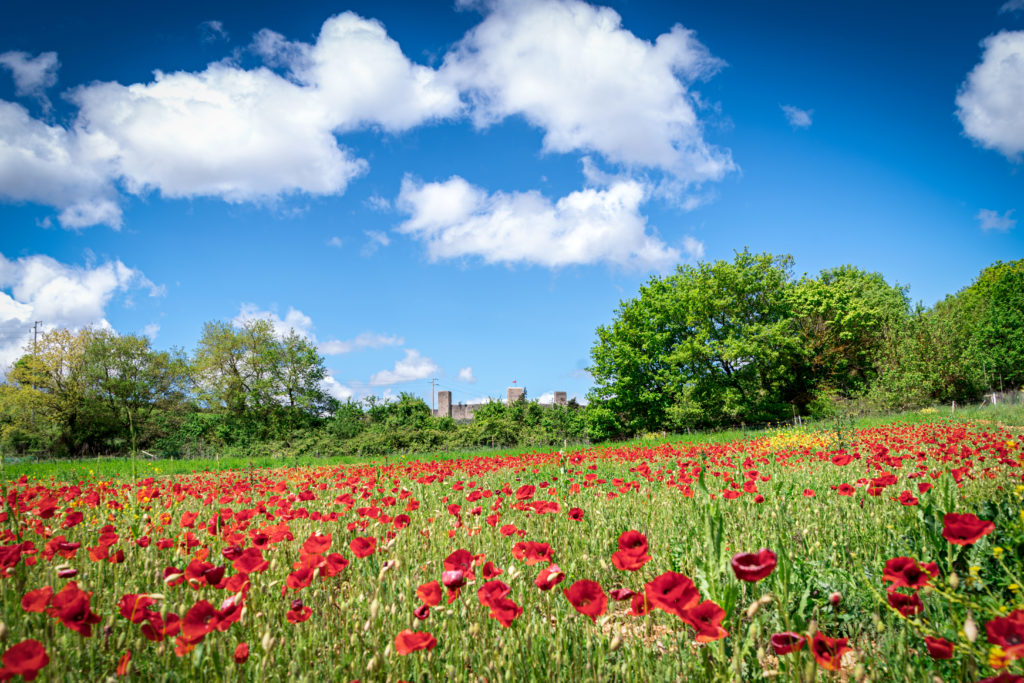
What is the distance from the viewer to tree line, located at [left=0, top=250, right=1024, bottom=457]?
32.7 meters

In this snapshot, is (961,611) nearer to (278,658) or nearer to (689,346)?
(278,658)

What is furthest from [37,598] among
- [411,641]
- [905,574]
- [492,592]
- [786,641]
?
[905,574]

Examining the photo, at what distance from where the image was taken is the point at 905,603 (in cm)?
161

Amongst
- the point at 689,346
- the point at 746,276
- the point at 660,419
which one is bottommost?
the point at 660,419

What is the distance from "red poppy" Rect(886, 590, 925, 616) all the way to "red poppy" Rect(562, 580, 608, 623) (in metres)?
0.90

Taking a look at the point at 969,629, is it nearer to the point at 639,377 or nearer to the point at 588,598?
the point at 588,598

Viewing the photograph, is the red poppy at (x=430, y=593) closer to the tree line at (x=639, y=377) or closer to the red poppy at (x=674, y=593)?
the red poppy at (x=674, y=593)

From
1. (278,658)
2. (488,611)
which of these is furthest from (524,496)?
(278,658)

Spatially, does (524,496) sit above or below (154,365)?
below

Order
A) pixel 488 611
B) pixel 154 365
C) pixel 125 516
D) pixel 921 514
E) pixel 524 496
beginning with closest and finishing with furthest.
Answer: pixel 488 611 < pixel 921 514 < pixel 524 496 < pixel 125 516 < pixel 154 365

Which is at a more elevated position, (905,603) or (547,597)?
(905,603)

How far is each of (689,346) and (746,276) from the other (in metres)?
7.29

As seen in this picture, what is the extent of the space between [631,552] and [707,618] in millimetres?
372

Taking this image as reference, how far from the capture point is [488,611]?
8.64ft
